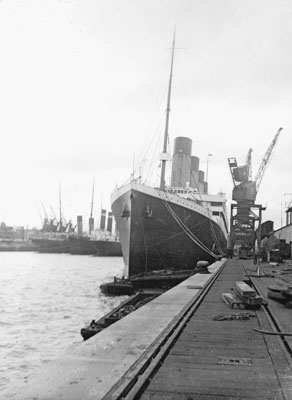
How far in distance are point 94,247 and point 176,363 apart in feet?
341

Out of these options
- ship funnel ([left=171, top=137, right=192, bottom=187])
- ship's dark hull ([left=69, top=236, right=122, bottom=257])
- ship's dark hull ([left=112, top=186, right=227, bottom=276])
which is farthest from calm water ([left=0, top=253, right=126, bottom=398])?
ship's dark hull ([left=69, top=236, right=122, bottom=257])

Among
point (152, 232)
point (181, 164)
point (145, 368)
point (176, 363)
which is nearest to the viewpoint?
point (145, 368)

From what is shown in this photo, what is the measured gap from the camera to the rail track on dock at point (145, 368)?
3.44m

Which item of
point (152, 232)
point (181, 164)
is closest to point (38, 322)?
point (152, 232)

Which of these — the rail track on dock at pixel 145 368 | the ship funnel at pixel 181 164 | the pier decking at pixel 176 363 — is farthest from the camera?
the ship funnel at pixel 181 164

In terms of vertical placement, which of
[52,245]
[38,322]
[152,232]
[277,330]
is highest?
[152,232]

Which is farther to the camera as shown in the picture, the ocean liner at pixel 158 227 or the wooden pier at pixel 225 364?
the ocean liner at pixel 158 227

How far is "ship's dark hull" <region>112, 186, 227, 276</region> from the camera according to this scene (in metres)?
25.3

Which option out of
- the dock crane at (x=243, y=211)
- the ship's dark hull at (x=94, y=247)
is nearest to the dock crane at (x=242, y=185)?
the dock crane at (x=243, y=211)

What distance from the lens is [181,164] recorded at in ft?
139

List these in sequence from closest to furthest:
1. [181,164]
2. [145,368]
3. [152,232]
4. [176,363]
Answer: [145,368] → [176,363] → [152,232] → [181,164]

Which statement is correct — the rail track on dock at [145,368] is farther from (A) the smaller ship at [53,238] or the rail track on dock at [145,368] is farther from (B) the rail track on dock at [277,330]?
(A) the smaller ship at [53,238]

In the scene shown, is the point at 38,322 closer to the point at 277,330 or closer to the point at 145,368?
the point at 277,330

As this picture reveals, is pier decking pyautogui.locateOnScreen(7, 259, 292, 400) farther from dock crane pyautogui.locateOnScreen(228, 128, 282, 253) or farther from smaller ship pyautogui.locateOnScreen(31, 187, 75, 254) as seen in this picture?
smaller ship pyautogui.locateOnScreen(31, 187, 75, 254)
